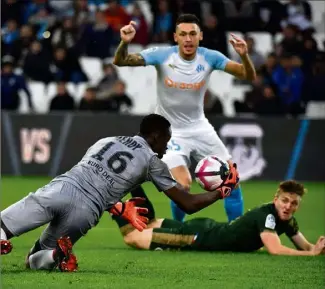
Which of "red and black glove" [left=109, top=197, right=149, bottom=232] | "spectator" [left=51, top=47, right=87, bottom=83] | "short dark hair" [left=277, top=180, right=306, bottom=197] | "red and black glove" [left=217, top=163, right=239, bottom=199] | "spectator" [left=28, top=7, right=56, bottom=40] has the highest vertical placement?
"red and black glove" [left=217, top=163, right=239, bottom=199]

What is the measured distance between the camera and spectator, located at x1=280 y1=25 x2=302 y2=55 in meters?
21.0

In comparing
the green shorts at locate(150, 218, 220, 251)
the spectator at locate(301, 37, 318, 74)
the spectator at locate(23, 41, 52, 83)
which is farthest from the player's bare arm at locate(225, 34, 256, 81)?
the spectator at locate(23, 41, 52, 83)

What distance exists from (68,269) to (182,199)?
1068 millimetres

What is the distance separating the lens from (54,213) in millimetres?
8352

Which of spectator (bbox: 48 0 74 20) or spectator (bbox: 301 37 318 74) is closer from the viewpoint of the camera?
spectator (bbox: 301 37 318 74)

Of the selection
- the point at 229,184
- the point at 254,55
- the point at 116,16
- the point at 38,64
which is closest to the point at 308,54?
the point at 254,55

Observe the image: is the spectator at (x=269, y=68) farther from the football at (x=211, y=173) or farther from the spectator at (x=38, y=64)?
the football at (x=211, y=173)

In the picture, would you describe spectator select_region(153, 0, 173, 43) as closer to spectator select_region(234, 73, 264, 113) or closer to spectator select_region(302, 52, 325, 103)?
spectator select_region(234, 73, 264, 113)

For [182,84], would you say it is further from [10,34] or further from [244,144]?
[10,34]

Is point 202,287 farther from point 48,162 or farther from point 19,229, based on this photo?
point 48,162

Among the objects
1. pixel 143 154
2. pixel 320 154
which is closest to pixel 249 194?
pixel 320 154

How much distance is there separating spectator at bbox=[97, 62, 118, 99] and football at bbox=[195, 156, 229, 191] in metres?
11.3

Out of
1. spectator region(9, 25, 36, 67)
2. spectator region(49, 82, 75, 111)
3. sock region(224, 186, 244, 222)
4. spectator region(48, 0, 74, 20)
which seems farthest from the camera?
spectator region(48, 0, 74, 20)

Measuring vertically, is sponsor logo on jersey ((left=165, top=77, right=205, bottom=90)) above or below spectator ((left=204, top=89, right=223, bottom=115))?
above
